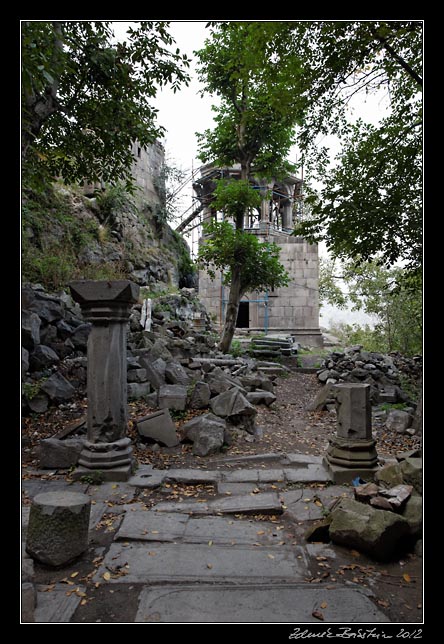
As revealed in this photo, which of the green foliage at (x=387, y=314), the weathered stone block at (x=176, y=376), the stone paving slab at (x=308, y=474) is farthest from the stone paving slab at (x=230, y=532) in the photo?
the green foliage at (x=387, y=314)

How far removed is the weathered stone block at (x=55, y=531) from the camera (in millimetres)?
2758

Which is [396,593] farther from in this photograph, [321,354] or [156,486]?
[321,354]

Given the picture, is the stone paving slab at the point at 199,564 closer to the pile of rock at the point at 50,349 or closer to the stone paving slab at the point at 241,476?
the stone paving slab at the point at 241,476

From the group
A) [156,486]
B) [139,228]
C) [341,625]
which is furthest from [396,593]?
[139,228]

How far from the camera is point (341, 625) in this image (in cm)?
214

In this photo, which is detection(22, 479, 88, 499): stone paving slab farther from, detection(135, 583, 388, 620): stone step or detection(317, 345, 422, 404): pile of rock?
detection(317, 345, 422, 404): pile of rock

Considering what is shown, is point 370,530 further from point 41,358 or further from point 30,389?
point 41,358

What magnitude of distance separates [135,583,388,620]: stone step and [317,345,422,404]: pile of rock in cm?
762

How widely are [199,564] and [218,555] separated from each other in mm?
194

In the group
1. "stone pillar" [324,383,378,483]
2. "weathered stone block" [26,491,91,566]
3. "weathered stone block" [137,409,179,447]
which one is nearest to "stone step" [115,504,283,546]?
"weathered stone block" [26,491,91,566]

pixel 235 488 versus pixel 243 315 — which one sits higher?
pixel 243 315

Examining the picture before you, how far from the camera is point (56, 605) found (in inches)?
92.3

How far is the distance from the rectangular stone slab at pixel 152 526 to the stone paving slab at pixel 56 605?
738 millimetres

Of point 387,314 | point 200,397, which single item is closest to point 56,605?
point 200,397
